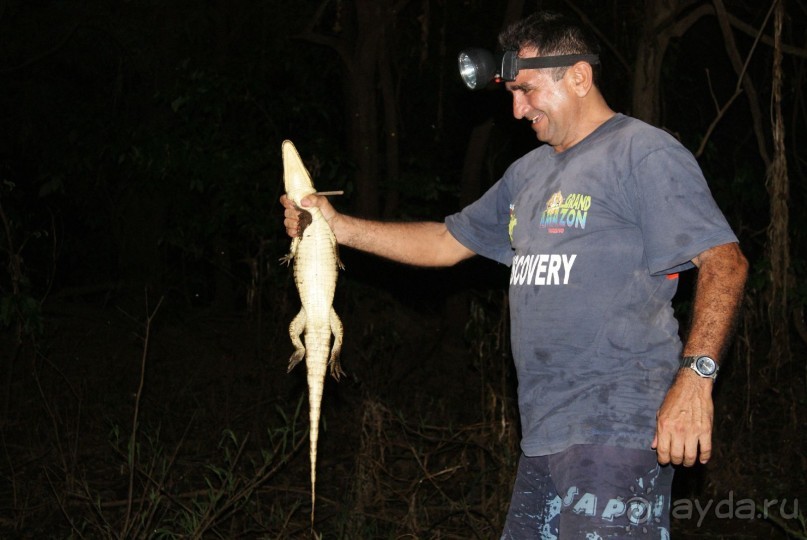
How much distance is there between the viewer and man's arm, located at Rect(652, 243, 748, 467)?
7.92 feet

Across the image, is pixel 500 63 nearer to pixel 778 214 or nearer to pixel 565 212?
pixel 565 212

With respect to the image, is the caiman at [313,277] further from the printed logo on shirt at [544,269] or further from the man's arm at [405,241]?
the printed logo on shirt at [544,269]

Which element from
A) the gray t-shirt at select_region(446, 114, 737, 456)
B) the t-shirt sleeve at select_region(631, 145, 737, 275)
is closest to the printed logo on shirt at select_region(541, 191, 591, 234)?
the gray t-shirt at select_region(446, 114, 737, 456)

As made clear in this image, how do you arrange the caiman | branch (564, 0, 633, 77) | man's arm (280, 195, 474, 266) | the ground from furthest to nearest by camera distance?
branch (564, 0, 633, 77) < the ground < man's arm (280, 195, 474, 266) < the caiman

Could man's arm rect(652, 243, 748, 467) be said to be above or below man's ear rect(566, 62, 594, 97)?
below

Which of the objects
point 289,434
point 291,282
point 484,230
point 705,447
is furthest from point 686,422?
point 291,282

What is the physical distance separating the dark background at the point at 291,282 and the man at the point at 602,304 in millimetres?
2276

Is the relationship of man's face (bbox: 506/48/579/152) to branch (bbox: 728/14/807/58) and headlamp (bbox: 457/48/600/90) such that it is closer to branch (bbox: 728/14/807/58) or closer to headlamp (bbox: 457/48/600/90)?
headlamp (bbox: 457/48/600/90)

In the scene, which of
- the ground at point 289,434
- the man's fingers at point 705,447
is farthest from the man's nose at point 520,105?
the ground at point 289,434

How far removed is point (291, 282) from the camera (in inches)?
281

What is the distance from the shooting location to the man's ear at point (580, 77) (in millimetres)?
2949

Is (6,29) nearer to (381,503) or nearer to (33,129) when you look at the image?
(33,129)

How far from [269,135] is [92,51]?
12.0 feet

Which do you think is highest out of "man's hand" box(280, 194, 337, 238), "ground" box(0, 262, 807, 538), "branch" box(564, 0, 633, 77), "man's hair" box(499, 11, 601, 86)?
"branch" box(564, 0, 633, 77)
